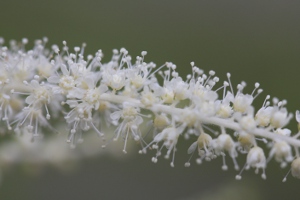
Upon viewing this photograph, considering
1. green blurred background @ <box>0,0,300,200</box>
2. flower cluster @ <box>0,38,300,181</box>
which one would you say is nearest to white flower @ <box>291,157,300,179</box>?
flower cluster @ <box>0,38,300,181</box>

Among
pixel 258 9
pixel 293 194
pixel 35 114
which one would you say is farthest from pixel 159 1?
pixel 35 114

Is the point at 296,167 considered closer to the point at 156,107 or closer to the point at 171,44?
the point at 156,107

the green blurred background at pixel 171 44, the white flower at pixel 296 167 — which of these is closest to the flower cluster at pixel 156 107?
the white flower at pixel 296 167

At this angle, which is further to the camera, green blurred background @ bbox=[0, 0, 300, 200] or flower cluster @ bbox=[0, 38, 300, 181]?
green blurred background @ bbox=[0, 0, 300, 200]

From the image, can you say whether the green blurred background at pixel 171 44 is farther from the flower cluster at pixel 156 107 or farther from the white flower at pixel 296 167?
the white flower at pixel 296 167

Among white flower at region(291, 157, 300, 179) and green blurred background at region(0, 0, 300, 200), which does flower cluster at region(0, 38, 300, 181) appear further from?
Answer: green blurred background at region(0, 0, 300, 200)

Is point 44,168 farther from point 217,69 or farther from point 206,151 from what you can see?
point 217,69

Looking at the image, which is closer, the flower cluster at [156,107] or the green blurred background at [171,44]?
the flower cluster at [156,107]
